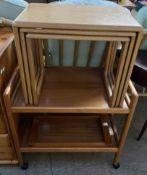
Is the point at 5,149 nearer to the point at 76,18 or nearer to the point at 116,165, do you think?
the point at 116,165

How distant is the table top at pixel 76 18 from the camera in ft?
2.27

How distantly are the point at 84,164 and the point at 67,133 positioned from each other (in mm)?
Answer: 221

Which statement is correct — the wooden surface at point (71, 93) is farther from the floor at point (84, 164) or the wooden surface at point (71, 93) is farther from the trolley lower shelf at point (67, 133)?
the floor at point (84, 164)

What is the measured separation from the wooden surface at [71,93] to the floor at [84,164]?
475mm

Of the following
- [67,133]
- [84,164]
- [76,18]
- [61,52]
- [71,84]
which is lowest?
[84,164]

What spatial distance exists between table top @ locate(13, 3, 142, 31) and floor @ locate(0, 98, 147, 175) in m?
0.87

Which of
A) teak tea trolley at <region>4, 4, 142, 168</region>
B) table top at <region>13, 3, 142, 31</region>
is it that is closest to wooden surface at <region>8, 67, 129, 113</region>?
teak tea trolley at <region>4, 4, 142, 168</region>

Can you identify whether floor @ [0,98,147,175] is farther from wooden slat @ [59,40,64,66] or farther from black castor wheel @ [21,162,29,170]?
wooden slat @ [59,40,64,66]

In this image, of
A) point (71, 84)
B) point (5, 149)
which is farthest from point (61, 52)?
point (5, 149)

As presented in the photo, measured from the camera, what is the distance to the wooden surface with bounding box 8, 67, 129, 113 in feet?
3.05

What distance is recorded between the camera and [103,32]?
0.71 metres

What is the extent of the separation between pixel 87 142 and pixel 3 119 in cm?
50

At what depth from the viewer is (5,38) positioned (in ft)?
3.20

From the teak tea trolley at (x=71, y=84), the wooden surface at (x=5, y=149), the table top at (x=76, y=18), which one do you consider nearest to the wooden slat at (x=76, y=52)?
the teak tea trolley at (x=71, y=84)
